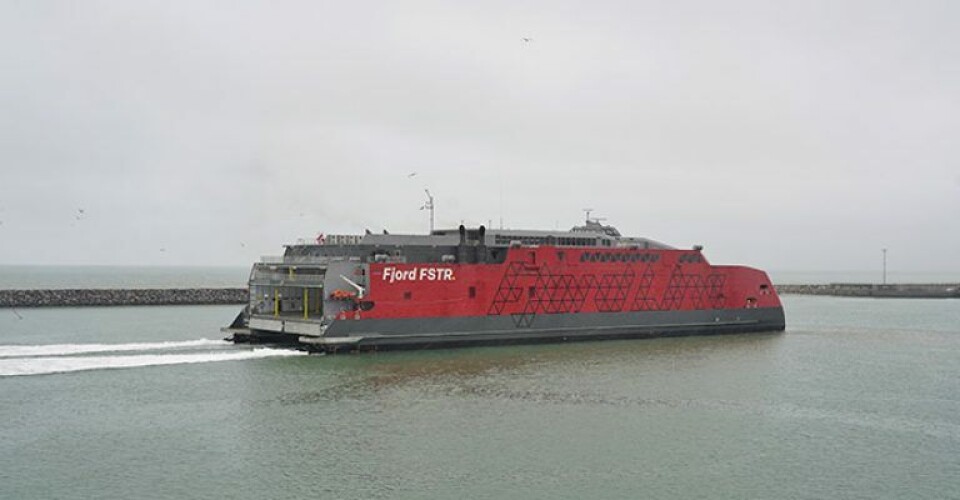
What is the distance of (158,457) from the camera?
15.6 metres

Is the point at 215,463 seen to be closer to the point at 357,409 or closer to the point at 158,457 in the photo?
the point at 158,457

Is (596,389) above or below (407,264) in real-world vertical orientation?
below

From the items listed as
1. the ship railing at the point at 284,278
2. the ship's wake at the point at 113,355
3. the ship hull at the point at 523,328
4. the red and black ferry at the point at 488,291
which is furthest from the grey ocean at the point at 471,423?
the ship railing at the point at 284,278

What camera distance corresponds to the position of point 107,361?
25609mm

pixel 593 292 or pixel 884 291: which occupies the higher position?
pixel 593 292

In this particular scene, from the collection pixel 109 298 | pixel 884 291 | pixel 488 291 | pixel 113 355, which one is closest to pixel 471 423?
pixel 488 291

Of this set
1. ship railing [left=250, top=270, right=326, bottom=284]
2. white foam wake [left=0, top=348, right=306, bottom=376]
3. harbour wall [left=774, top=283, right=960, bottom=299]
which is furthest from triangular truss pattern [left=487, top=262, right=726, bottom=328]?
harbour wall [left=774, top=283, right=960, bottom=299]

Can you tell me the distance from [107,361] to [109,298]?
1383 inches

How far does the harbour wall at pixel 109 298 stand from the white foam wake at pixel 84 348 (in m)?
28.2

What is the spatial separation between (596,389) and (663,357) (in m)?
8.06

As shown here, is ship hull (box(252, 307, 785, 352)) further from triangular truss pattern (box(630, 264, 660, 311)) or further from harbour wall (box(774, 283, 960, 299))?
harbour wall (box(774, 283, 960, 299))

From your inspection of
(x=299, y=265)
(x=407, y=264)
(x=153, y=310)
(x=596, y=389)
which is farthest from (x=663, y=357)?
(x=153, y=310)

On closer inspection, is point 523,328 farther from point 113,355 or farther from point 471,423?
point 113,355

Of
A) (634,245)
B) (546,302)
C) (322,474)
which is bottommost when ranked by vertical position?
(322,474)
